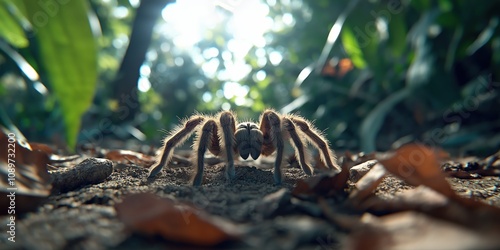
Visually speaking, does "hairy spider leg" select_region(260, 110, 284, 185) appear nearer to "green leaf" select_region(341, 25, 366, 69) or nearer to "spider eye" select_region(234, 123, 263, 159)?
"spider eye" select_region(234, 123, 263, 159)

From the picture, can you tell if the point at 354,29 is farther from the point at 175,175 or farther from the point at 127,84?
the point at 127,84

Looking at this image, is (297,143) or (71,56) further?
(297,143)

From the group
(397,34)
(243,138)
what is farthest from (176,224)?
(397,34)

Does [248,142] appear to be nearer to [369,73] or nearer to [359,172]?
[359,172]

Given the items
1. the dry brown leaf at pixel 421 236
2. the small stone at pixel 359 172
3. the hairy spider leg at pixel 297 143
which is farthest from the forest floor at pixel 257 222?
the hairy spider leg at pixel 297 143

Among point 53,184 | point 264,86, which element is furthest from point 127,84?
point 53,184
